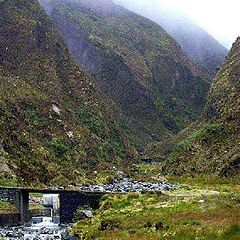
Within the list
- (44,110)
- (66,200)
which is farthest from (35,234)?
(44,110)

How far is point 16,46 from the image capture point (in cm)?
16562

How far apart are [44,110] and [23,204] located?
209 feet

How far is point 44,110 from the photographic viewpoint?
450 feet

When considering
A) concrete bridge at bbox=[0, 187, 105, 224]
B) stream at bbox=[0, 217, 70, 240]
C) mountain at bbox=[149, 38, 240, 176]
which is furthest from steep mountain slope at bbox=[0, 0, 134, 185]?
stream at bbox=[0, 217, 70, 240]

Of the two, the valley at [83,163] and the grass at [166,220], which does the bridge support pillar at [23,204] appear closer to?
the valley at [83,163]

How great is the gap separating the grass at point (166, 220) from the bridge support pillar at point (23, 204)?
46.8ft

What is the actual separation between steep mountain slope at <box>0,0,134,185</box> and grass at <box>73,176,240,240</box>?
115ft

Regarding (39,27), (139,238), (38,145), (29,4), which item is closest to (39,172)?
(38,145)

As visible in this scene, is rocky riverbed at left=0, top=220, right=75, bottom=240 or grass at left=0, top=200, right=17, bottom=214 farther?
grass at left=0, top=200, right=17, bottom=214

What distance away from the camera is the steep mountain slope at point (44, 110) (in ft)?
339

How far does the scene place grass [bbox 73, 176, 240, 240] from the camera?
115 feet

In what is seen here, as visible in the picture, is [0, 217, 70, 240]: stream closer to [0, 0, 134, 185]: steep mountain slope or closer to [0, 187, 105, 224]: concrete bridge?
[0, 187, 105, 224]: concrete bridge

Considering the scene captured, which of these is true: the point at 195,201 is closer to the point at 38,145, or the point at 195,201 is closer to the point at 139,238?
the point at 139,238

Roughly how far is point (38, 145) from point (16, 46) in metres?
59.2
